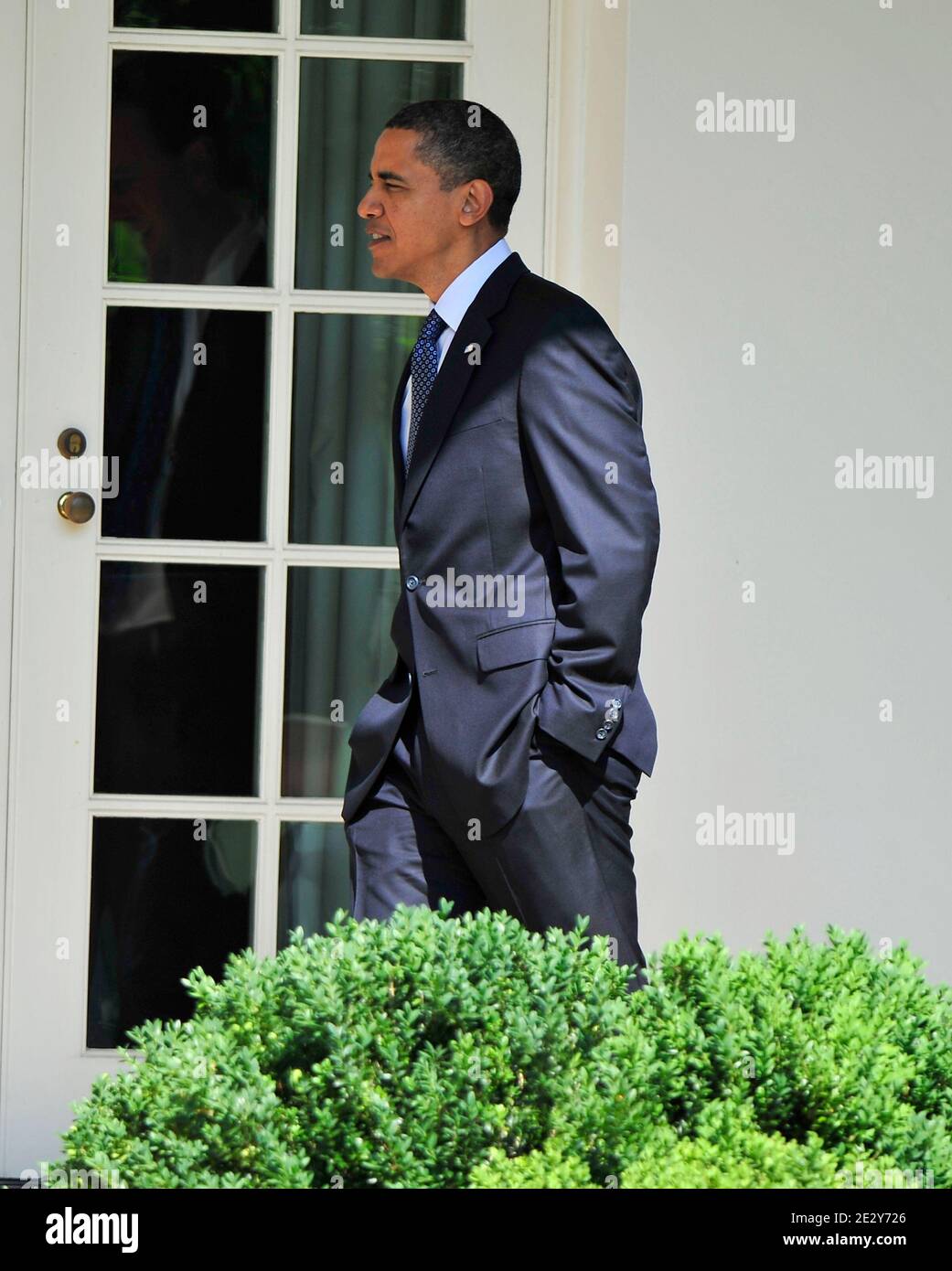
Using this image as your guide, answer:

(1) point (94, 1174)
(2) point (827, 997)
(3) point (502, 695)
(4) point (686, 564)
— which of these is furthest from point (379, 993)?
(4) point (686, 564)

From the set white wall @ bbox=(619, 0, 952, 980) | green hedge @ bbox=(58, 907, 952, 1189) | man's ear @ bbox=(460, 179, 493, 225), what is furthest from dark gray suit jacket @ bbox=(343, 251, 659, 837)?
green hedge @ bbox=(58, 907, 952, 1189)

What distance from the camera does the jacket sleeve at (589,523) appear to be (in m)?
2.85

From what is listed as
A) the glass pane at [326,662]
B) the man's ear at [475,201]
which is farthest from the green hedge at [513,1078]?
the glass pane at [326,662]

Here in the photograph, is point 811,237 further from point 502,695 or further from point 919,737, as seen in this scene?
point 502,695

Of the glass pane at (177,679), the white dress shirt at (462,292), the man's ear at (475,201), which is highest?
the man's ear at (475,201)

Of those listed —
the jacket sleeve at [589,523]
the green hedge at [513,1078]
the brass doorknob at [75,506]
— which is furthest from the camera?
the brass doorknob at [75,506]

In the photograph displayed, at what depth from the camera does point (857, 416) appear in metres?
3.91

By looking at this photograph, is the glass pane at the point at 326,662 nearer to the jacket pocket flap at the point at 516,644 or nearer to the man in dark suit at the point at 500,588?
the man in dark suit at the point at 500,588

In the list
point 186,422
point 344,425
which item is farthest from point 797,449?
point 186,422

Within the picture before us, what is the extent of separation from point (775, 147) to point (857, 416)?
606 millimetres

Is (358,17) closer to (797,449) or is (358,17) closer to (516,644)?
(797,449)

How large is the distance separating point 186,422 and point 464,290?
1.14 m

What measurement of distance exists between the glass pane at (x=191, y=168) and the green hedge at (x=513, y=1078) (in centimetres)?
244

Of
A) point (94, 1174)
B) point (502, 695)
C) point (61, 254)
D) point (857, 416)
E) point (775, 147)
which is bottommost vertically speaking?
point (94, 1174)
